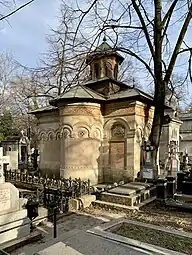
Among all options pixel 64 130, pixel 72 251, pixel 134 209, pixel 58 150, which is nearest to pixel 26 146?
pixel 58 150

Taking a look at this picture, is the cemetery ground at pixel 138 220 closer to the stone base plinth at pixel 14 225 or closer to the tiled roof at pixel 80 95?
the stone base plinth at pixel 14 225

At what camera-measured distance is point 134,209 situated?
A: 8.58m

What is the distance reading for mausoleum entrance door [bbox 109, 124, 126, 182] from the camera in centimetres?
1386

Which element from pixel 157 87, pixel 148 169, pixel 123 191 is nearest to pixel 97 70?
pixel 157 87

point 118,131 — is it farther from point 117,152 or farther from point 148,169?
point 148,169

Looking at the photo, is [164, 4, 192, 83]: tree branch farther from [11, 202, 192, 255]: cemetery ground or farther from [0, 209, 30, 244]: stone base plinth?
[0, 209, 30, 244]: stone base plinth

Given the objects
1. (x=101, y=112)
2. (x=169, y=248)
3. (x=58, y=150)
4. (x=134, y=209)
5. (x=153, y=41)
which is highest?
(x=153, y=41)

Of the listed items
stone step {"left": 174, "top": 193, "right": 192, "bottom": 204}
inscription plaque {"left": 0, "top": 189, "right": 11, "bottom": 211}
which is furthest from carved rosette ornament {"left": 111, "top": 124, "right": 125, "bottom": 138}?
inscription plaque {"left": 0, "top": 189, "right": 11, "bottom": 211}

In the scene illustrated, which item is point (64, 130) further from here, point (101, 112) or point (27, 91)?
point (27, 91)

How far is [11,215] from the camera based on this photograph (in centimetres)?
548

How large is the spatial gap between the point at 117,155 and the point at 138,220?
6.64 metres

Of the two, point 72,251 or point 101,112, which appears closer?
point 72,251

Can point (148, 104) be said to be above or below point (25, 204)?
above

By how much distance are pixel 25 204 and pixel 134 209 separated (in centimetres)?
396
